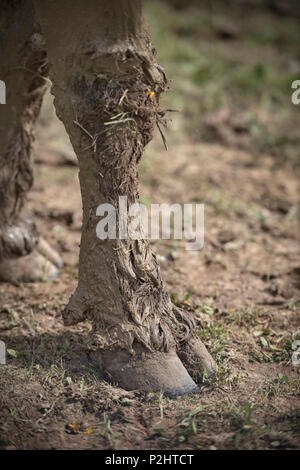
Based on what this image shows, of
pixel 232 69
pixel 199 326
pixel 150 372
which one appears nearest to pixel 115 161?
pixel 150 372

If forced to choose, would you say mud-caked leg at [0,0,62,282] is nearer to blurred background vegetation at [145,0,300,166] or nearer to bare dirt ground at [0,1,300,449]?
bare dirt ground at [0,1,300,449]

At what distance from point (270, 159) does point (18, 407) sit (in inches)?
147

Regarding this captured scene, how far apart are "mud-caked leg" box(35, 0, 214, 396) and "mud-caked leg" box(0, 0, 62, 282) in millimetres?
633

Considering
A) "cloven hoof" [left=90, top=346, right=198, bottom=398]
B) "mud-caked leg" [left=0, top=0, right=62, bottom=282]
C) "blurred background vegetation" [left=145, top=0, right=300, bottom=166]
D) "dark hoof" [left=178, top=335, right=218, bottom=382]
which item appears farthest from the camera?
"blurred background vegetation" [left=145, top=0, right=300, bottom=166]

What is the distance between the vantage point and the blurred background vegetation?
5328mm

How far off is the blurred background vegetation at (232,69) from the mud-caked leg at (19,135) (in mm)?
2257

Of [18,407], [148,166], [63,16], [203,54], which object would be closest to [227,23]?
[203,54]

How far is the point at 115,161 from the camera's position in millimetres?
2070

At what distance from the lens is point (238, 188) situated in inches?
178

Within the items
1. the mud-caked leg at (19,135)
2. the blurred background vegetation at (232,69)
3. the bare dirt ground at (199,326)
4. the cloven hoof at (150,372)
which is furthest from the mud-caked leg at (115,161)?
the blurred background vegetation at (232,69)

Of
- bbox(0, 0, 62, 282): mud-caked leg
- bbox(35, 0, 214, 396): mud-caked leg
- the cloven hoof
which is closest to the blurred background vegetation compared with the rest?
bbox(0, 0, 62, 282): mud-caked leg

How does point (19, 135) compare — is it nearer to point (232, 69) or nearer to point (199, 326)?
A: point (199, 326)

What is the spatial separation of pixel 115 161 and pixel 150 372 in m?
0.87

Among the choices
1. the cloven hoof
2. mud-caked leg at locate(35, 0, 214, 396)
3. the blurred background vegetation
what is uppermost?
the blurred background vegetation
